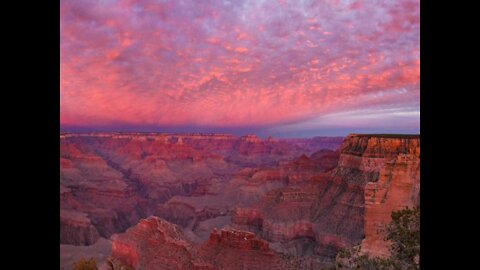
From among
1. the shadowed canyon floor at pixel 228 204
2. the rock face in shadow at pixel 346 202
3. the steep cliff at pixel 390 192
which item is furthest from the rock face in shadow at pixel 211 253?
the rock face in shadow at pixel 346 202

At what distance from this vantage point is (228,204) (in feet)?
182

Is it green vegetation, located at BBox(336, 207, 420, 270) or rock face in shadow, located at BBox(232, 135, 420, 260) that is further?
rock face in shadow, located at BBox(232, 135, 420, 260)

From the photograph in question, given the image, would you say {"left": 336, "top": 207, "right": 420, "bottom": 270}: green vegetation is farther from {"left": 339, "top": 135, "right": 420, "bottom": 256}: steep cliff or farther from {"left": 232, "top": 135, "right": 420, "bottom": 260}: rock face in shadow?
{"left": 232, "top": 135, "right": 420, "bottom": 260}: rock face in shadow

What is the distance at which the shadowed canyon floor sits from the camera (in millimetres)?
22906

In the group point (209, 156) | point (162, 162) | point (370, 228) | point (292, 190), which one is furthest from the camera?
point (209, 156)

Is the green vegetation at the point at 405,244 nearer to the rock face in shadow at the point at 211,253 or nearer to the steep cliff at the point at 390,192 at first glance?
the steep cliff at the point at 390,192

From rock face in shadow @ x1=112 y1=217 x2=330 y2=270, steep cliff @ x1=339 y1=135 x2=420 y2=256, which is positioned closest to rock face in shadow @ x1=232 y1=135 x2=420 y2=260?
steep cliff @ x1=339 y1=135 x2=420 y2=256

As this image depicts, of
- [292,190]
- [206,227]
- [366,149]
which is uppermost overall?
[366,149]

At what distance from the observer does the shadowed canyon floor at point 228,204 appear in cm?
2291
